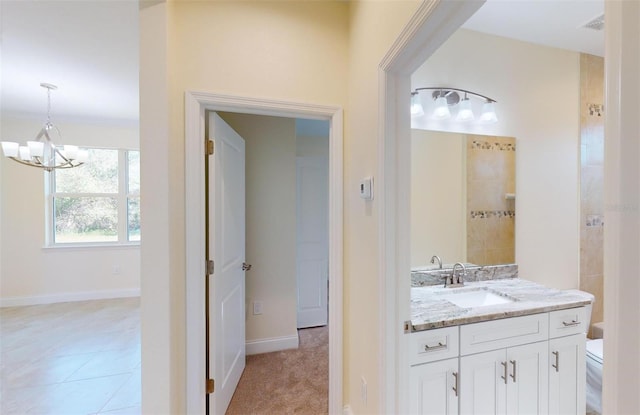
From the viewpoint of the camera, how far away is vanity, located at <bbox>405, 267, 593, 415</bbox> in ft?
4.24

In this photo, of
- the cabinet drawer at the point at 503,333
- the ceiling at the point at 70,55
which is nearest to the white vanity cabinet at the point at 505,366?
the cabinet drawer at the point at 503,333

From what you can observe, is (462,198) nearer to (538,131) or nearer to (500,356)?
(538,131)

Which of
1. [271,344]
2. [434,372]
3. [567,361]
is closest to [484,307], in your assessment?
[434,372]

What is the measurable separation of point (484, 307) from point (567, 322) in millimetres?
508

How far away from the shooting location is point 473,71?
2.05 metres

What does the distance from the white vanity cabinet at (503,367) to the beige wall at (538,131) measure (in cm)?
73

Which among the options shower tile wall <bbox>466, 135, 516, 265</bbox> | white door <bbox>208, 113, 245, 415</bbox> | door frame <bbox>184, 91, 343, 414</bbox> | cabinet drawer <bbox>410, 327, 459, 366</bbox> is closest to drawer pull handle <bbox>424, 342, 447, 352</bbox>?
cabinet drawer <bbox>410, 327, 459, 366</bbox>

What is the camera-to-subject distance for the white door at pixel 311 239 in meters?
3.09

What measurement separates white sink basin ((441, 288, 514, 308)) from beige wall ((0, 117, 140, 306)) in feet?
15.1

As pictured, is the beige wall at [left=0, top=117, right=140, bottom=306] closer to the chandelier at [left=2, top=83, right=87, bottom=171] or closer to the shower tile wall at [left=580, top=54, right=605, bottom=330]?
the chandelier at [left=2, top=83, right=87, bottom=171]

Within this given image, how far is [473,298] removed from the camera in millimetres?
1793

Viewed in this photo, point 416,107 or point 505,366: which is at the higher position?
point 416,107

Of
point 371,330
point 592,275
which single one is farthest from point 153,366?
point 592,275

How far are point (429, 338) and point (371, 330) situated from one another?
283mm
